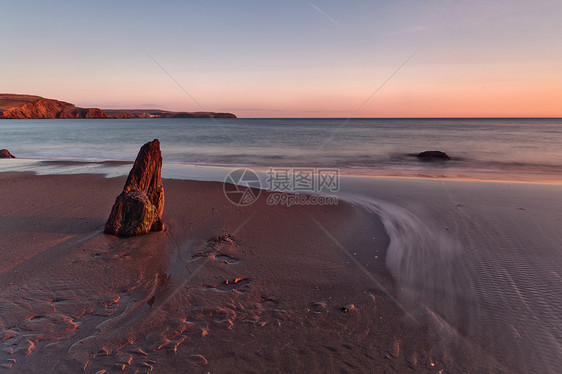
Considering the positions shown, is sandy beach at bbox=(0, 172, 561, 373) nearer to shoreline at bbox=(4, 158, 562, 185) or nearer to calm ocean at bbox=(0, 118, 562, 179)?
shoreline at bbox=(4, 158, 562, 185)

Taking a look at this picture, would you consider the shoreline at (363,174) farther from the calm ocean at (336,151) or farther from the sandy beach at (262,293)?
the sandy beach at (262,293)

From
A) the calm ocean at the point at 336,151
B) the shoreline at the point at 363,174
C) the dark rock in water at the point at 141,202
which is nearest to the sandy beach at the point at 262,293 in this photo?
the dark rock in water at the point at 141,202

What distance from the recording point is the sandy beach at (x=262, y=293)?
9.92 ft

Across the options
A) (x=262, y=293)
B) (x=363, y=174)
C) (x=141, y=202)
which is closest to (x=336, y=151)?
(x=363, y=174)

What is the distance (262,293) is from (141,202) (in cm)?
337

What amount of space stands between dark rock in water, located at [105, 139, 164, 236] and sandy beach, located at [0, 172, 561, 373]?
0.83ft

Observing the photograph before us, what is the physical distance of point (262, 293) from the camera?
4.17 meters

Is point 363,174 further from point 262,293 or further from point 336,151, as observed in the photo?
point 336,151

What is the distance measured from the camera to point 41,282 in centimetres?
426

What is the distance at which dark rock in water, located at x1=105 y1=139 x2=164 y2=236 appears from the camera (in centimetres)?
595

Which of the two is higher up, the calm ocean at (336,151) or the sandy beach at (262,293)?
the calm ocean at (336,151)

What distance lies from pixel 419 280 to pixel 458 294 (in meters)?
0.54

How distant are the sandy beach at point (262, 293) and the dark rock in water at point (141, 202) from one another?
0.83ft

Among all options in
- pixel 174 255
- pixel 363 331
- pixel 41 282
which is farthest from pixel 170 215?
pixel 363 331
